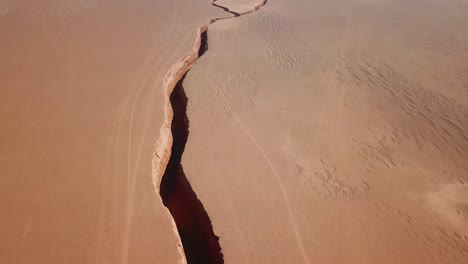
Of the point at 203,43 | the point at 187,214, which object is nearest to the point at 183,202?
the point at 187,214

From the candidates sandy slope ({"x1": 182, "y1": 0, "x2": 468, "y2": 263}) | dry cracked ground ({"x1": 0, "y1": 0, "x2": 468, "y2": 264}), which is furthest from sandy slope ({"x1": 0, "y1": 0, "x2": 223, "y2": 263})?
sandy slope ({"x1": 182, "y1": 0, "x2": 468, "y2": 263})

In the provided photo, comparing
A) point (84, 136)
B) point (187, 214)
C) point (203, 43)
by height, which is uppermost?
point (203, 43)

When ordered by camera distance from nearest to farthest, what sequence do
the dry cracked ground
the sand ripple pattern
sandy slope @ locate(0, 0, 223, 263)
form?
sandy slope @ locate(0, 0, 223, 263) < the dry cracked ground < the sand ripple pattern

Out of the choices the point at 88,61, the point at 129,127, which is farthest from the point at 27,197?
the point at 88,61

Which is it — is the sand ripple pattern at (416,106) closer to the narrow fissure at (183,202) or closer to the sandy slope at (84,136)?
the narrow fissure at (183,202)

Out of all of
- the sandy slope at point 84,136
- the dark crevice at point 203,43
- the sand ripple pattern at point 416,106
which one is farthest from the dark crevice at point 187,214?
the sand ripple pattern at point 416,106

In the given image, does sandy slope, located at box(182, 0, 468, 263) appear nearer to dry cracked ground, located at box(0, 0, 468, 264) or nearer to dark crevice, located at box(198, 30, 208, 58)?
dry cracked ground, located at box(0, 0, 468, 264)

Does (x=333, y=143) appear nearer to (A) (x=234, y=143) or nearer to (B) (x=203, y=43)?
(A) (x=234, y=143)
